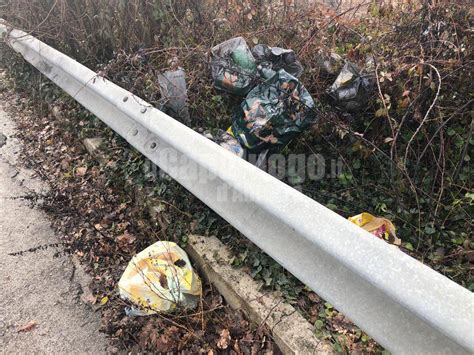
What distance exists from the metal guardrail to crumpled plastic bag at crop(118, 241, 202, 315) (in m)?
0.47

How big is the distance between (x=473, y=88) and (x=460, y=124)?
0.23 m

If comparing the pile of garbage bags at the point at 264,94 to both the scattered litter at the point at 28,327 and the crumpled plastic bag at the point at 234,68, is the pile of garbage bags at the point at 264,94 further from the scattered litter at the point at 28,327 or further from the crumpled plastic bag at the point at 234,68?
the scattered litter at the point at 28,327

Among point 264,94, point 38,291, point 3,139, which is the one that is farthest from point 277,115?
point 3,139

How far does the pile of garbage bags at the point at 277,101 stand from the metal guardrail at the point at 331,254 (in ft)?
2.00

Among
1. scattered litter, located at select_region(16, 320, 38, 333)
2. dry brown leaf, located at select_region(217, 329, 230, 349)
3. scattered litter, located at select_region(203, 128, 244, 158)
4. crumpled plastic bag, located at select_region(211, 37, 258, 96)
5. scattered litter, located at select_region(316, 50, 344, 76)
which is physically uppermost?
scattered litter, located at select_region(316, 50, 344, 76)

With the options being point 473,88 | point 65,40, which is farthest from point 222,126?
point 65,40

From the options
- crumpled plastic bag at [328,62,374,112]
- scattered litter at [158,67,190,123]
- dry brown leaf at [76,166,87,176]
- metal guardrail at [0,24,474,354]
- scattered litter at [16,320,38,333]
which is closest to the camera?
metal guardrail at [0,24,474,354]

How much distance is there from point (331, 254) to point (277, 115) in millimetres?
1433

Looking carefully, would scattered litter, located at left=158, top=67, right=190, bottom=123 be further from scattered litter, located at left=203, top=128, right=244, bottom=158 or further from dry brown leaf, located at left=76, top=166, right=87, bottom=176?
dry brown leaf, located at left=76, top=166, right=87, bottom=176

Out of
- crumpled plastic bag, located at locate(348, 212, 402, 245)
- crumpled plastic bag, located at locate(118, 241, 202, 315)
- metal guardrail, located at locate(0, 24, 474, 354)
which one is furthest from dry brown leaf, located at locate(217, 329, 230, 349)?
crumpled plastic bag, located at locate(348, 212, 402, 245)

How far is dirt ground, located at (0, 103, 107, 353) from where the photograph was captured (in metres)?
2.07

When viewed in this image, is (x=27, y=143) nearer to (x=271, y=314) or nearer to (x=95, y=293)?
(x=95, y=293)

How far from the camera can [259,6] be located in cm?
383

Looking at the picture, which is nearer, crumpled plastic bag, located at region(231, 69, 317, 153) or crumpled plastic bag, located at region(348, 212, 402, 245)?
crumpled plastic bag, located at region(348, 212, 402, 245)
